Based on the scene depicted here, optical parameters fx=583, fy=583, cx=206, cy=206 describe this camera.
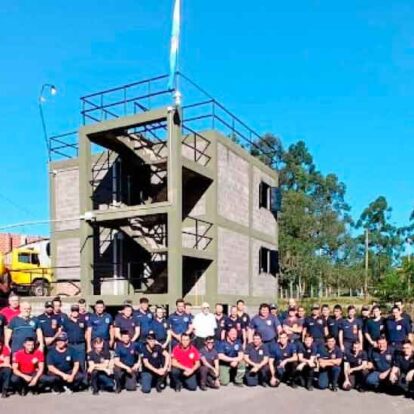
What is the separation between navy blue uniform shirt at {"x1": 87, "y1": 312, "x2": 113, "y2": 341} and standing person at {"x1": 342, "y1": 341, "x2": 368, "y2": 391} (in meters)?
4.78

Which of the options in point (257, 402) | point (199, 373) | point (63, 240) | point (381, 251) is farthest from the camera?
point (381, 251)

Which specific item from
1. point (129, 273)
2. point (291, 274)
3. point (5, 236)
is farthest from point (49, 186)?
point (291, 274)

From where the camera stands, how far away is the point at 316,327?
1238 centimetres

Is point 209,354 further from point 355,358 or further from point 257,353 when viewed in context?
point 355,358

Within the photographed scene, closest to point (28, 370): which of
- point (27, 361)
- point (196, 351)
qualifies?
point (27, 361)

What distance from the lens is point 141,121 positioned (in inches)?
651

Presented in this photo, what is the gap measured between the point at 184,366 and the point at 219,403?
59.8 inches

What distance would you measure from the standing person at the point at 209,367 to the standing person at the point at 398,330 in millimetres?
3484

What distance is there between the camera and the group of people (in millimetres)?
10859

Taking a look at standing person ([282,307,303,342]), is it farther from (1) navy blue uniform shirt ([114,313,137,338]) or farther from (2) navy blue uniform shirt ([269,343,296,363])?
(1) navy blue uniform shirt ([114,313,137,338])

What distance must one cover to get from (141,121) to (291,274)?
34.6 m

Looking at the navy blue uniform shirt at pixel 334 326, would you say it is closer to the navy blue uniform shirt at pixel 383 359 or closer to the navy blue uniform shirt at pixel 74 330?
the navy blue uniform shirt at pixel 383 359

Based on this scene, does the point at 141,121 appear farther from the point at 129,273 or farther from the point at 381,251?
the point at 381,251

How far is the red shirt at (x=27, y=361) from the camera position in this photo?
419 inches
